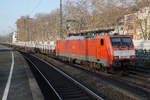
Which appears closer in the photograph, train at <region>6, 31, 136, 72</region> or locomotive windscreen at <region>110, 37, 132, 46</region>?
train at <region>6, 31, 136, 72</region>

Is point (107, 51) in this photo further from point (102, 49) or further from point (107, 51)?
point (102, 49)

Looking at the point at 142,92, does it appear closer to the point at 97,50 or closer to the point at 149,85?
the point at 149,85

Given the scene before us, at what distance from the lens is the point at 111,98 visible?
8.41 m

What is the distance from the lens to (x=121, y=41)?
1407 cm

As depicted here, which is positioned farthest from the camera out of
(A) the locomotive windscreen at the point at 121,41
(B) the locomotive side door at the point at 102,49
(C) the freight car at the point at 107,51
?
(B) the locomotive side door at the point at 102,49

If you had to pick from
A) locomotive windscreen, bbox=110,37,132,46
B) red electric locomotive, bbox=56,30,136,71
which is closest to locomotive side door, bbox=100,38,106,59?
red electric locomotive, bbox=56,30,136,71

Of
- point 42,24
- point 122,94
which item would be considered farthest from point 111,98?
point 42,24

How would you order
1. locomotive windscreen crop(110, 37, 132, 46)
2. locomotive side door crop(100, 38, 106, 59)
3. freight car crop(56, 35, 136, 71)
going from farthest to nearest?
locomotive side door crop(100, 38, 106, 59)
locomotive windscreen crop(110, 37, 132, 46)
freight car crop(56, 35, 136, 71)

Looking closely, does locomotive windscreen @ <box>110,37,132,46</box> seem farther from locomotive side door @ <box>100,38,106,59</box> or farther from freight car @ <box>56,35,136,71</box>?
locomotive side door @ <box>100,38,106,59</box>

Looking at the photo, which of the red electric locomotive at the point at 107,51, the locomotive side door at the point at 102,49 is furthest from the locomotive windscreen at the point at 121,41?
the locomotive side door at the point at 102,49

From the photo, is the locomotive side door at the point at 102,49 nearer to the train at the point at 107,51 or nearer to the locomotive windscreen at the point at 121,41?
the train at the point at 107,51

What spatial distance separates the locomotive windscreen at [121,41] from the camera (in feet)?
45.3

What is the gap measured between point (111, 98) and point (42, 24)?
272 feet

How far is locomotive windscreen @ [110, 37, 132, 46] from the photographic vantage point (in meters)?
13.8
